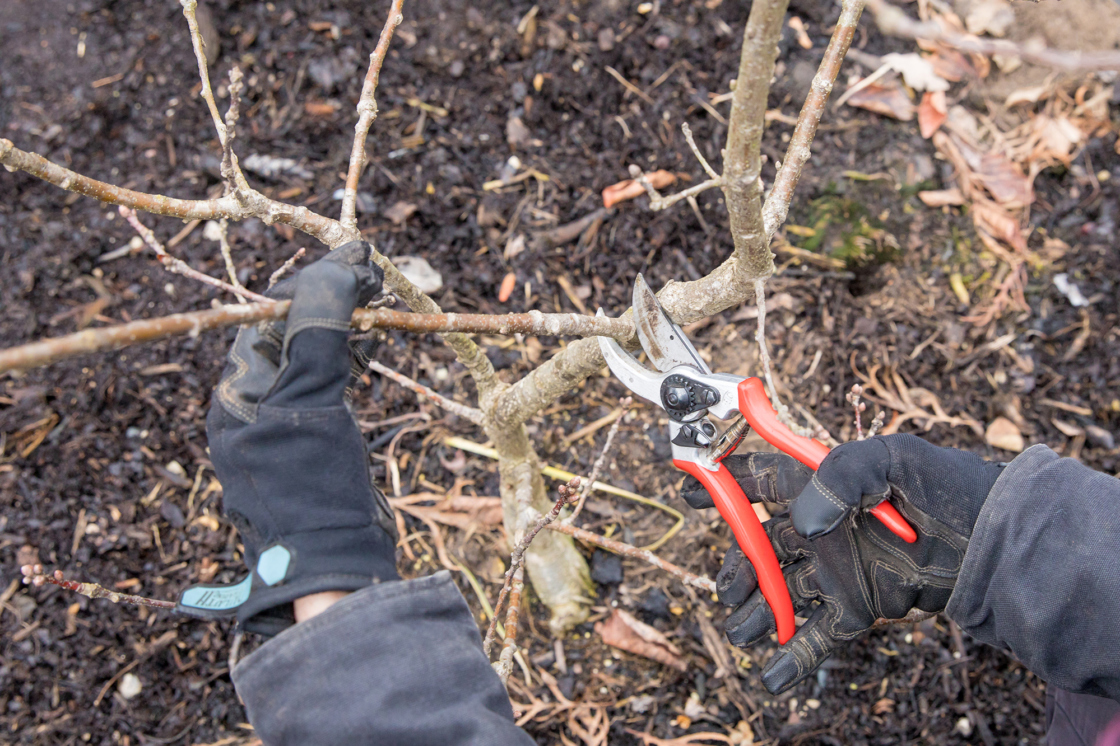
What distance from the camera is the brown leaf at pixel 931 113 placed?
328 cm

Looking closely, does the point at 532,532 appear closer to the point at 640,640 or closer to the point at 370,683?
the point at 370,683

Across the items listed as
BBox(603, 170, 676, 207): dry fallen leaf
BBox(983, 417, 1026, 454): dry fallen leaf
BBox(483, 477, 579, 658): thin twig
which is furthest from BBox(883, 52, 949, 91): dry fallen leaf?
BBox(483, 477, 579, 658): thin twig

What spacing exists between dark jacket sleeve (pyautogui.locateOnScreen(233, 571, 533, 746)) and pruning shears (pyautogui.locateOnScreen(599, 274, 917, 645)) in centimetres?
84

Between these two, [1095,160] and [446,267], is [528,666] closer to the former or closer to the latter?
[446,267]

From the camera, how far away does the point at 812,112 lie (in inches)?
62.8

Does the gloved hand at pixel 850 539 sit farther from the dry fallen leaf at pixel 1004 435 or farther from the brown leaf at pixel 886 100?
the brown leaf at pixel 886 100

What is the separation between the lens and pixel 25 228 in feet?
10.5

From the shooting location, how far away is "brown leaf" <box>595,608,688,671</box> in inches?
104

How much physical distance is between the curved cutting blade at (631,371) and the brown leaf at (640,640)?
3.80 feet

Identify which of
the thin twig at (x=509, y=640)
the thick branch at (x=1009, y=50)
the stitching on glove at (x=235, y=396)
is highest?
the thick branch at (x=1009, y=50)

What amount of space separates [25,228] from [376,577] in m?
2.91

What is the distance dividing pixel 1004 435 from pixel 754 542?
172 centimetres

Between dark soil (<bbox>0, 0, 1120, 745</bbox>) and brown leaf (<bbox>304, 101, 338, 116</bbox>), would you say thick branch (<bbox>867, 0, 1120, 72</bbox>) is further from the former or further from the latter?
brown leaf (<bbox>304, 101, 338, 116</bbox>)

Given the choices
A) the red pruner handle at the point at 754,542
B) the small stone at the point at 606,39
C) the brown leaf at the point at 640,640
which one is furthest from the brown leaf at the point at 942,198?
the brown leaf at the point at 640,640
